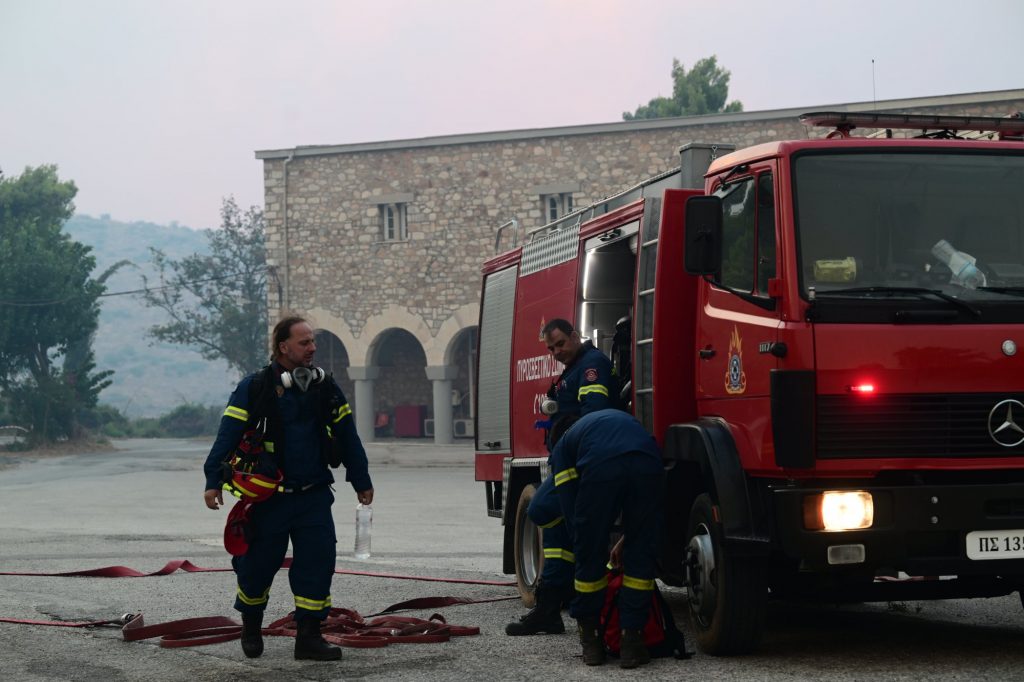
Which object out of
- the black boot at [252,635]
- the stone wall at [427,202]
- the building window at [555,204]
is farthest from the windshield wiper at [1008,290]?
the building window at [555,204]

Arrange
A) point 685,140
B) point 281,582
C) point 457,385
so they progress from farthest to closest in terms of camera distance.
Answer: point 457,385 < point 685,140 < point 281,582

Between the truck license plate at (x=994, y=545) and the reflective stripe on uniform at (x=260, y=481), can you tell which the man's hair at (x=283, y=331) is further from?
the truck license plate at (x=994, y=545)

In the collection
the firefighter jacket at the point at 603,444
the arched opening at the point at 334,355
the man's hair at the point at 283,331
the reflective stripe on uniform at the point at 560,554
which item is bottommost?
the reflective stripe on uniform at the point at 560,554

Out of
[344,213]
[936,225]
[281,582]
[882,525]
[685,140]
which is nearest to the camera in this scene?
[882,525]

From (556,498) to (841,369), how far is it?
7.63ft

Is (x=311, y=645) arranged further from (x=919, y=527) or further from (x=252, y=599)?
(x=919, y=527)

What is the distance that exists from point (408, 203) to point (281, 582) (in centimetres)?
2627

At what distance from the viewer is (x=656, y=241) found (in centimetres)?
884

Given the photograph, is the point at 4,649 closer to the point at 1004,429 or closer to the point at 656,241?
the point at 656,241

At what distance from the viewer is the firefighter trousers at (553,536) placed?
8.97 meters

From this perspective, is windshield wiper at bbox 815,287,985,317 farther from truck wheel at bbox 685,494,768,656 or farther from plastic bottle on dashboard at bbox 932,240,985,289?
truck wheel at bbox 685,494,768,656

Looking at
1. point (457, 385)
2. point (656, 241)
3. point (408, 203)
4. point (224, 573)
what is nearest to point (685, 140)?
point (408, 203)

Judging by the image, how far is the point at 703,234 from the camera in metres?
7.89

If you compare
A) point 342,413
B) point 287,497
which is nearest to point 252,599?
point 287,497
